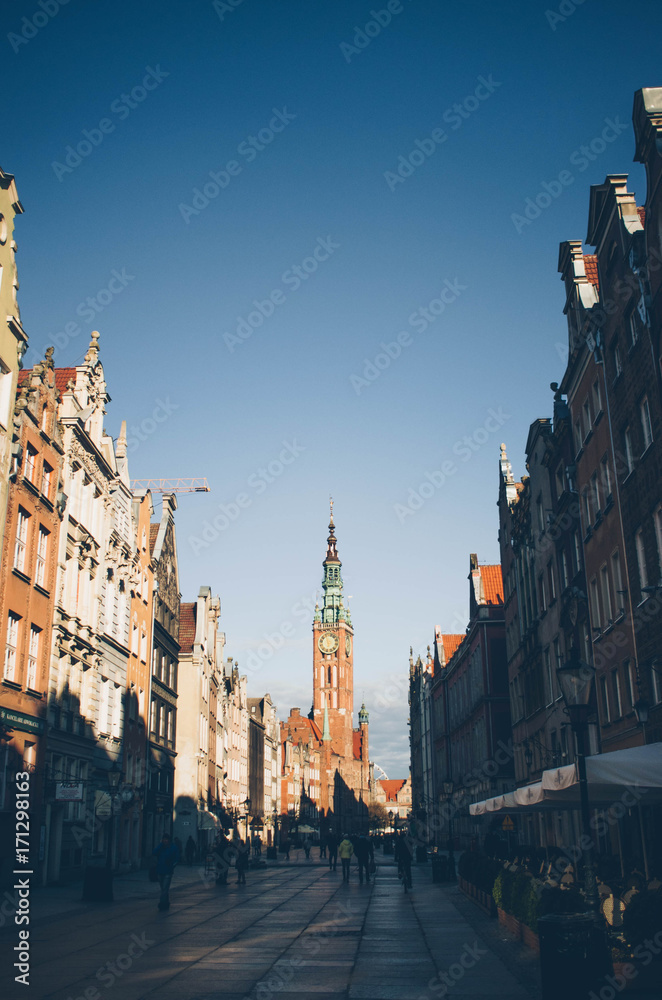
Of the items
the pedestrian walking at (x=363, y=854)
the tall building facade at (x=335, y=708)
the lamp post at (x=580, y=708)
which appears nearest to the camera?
the lamp post at (x=580, y=708)

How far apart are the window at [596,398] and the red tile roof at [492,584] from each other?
1221 inches

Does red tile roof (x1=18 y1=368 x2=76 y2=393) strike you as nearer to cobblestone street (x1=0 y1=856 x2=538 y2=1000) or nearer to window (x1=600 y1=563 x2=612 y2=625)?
cobblestone street (x1=0 y1=856 x2=538 y2=1000)

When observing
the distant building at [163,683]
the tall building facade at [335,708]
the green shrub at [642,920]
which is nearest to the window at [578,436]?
the green shrub at [642,920]

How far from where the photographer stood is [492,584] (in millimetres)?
58688

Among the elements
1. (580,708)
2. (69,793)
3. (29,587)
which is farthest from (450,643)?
(580,708)

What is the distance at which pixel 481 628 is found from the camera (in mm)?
53875

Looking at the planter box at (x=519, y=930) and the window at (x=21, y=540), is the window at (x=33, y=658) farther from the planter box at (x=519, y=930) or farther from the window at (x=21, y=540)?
the planter box at (x=519, y=930)

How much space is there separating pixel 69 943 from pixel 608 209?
22.0 m

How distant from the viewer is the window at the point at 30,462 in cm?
Result: 2814

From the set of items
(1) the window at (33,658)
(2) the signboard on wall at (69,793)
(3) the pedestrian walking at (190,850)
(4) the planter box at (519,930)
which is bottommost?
(3) the pedestrian walking at (190,850)

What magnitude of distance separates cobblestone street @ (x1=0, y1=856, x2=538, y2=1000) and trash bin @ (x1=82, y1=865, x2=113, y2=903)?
603 mm

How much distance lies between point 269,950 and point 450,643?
74.7 m

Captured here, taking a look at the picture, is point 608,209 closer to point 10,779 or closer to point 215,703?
point 10,779

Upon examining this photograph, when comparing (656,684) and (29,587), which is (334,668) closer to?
(29,587)
